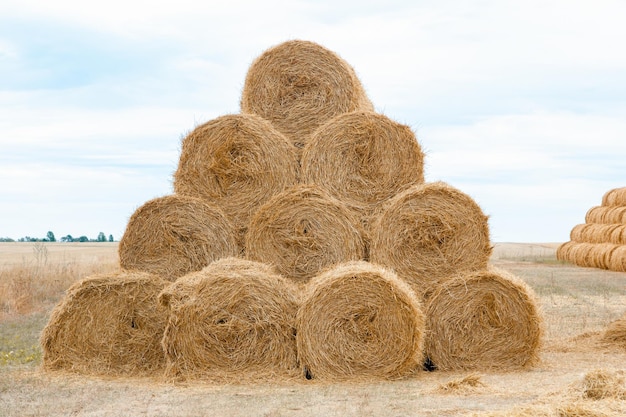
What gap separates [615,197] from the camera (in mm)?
27500

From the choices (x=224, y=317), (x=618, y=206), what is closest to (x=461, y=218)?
(x=224, y=317)

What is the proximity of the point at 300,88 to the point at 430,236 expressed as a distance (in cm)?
263

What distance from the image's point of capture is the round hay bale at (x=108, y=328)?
8.47 meters

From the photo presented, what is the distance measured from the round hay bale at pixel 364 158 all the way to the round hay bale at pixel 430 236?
0.46m

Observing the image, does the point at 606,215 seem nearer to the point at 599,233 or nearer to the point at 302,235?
the point at 599,233

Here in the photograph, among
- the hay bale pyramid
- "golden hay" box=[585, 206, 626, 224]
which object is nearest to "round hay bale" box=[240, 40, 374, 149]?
the hay bale pyramid

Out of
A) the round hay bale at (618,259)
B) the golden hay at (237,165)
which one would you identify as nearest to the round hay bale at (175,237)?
the golden hay at (237,165)

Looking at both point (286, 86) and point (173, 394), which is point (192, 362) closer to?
point (173, 394)

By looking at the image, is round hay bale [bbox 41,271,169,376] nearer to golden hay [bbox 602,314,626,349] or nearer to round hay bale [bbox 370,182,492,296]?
round hay bale [bbox 370,182,492,296]

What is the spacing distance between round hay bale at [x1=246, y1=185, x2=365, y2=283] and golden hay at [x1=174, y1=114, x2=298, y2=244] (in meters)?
0.42

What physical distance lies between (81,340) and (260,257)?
2005 mm

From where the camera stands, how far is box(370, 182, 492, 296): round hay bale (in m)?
8.71

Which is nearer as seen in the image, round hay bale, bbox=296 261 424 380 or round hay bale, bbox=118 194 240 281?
round hay bale, bbox=296 261 424 380

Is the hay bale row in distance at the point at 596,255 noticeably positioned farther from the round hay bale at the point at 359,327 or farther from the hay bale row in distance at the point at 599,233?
the round hay bale at the point at 359,327
